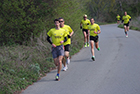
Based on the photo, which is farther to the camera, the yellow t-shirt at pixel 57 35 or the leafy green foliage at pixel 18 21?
the leafy green foliage at pixel 18 21

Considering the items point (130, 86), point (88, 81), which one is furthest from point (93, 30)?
point (130, 86)

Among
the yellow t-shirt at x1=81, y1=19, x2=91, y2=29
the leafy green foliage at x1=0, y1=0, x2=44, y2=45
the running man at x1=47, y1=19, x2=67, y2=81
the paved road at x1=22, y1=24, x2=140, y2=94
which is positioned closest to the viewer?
the paved road at x1=22, y1=24, x2=140, y2=94

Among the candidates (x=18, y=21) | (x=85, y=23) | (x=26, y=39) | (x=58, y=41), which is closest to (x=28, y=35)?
(x=26, y=39)

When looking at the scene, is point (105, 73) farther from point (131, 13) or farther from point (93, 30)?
point (131, 13)

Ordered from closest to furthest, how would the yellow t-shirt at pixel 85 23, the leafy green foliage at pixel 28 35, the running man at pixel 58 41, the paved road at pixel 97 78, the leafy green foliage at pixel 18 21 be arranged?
the paved road at pixel 97 78, the running man at pixel 58 41, the leafy green foliage at pixel 28 35, the leafy green foliage at pixel 18 21, the yellow t-shirt at pixel 85 23

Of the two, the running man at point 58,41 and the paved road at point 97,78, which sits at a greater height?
the running man at point 58,41

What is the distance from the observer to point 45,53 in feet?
35.5

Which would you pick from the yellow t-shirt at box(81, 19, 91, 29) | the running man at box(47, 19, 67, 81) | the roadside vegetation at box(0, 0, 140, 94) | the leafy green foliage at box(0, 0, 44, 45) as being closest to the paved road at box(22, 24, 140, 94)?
the roadside vegetation at box(0, 0, 140, 94)

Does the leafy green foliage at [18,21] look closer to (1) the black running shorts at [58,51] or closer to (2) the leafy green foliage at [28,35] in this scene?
(2) the leafy green foliage at [28,35]

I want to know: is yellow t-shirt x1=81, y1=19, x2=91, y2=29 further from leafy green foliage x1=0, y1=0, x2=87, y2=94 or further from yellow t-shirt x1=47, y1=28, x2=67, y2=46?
yellow t-shirt x1=47, y1=28, x2=67, y2=46

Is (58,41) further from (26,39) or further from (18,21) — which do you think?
(26,39)

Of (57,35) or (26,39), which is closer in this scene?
(57,35)

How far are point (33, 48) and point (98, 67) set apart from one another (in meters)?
3.46

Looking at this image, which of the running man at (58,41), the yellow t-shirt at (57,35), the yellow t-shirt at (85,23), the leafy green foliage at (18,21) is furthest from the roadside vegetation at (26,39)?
the yellow t-shirt at (57,35)
